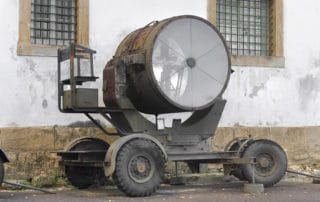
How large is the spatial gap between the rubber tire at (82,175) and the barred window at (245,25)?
14.2ft

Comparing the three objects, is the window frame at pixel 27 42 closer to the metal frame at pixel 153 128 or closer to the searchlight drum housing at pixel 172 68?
the metal frame at pixel 153 128

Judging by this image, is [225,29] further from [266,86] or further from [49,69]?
[49,69]

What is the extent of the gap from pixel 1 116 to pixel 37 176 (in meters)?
→ 1.25

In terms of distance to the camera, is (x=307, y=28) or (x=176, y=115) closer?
(x=176, y=115)

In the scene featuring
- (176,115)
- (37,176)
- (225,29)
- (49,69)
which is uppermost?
(225,29)

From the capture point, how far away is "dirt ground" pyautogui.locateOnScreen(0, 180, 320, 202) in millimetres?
10023

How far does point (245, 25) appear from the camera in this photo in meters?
14.3

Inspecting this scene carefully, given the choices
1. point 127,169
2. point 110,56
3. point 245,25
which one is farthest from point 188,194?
point 245,25

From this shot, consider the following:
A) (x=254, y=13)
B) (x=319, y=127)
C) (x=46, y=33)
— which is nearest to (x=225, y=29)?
(x=254, y=13)

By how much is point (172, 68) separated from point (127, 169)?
186 centimetres

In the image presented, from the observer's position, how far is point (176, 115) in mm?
12812

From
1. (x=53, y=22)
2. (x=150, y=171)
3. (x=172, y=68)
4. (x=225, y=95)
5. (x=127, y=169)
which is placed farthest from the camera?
(x=225, y=95)

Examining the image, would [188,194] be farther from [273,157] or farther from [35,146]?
[35,146]

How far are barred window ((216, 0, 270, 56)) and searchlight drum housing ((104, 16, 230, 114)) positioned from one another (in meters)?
2.92
